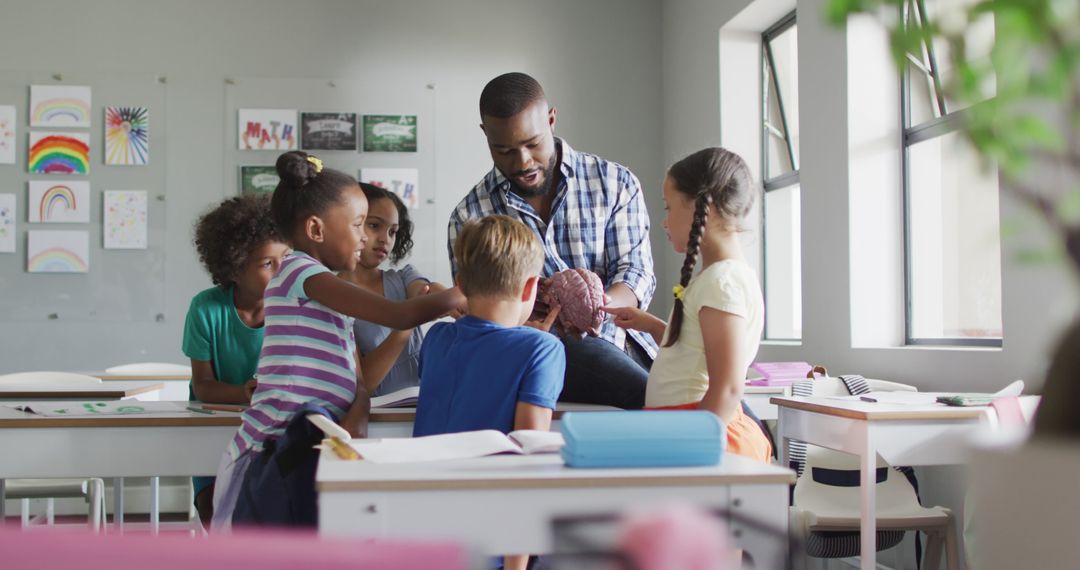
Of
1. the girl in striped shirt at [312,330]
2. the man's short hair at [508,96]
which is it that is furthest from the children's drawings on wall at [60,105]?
the girl in striped shirt at [312,330]

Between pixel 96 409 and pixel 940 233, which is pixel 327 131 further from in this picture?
pixel 96 409

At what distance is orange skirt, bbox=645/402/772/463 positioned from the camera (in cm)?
198

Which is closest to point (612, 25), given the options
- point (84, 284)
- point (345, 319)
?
point (84, 284)

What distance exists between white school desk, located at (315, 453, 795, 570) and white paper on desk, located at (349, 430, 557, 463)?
0.09m

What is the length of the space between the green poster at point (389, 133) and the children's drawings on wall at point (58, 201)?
5.23 feet

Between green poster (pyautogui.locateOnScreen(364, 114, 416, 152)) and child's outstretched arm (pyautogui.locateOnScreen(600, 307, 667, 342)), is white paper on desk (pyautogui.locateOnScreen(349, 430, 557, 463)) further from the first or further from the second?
green poster (pyautogui.locateOnScreen(364, 114, 416, 152))

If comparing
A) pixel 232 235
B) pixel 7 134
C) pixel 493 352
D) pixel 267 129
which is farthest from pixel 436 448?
Result: pixel 7 134

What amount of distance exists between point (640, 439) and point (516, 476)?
168 mm

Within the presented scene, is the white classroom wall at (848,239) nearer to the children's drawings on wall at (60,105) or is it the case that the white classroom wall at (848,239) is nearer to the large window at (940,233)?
the large window at (940,233)

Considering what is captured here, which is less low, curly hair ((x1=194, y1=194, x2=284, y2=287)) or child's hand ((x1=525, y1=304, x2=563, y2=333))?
curly hair ((x1=194, y1=194, x2=284, y2=287))

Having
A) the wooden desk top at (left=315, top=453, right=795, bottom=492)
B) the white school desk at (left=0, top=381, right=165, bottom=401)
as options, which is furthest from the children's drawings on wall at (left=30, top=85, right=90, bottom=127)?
the wooden desk top at (left=315, top=453, right=795, bottom=492)

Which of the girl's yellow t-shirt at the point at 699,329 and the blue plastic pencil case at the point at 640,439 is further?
the girl's yellow t-shirt at the point at 699,329

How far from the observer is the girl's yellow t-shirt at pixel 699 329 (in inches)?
77.6

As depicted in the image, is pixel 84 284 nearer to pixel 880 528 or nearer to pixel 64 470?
pixel 64 470
